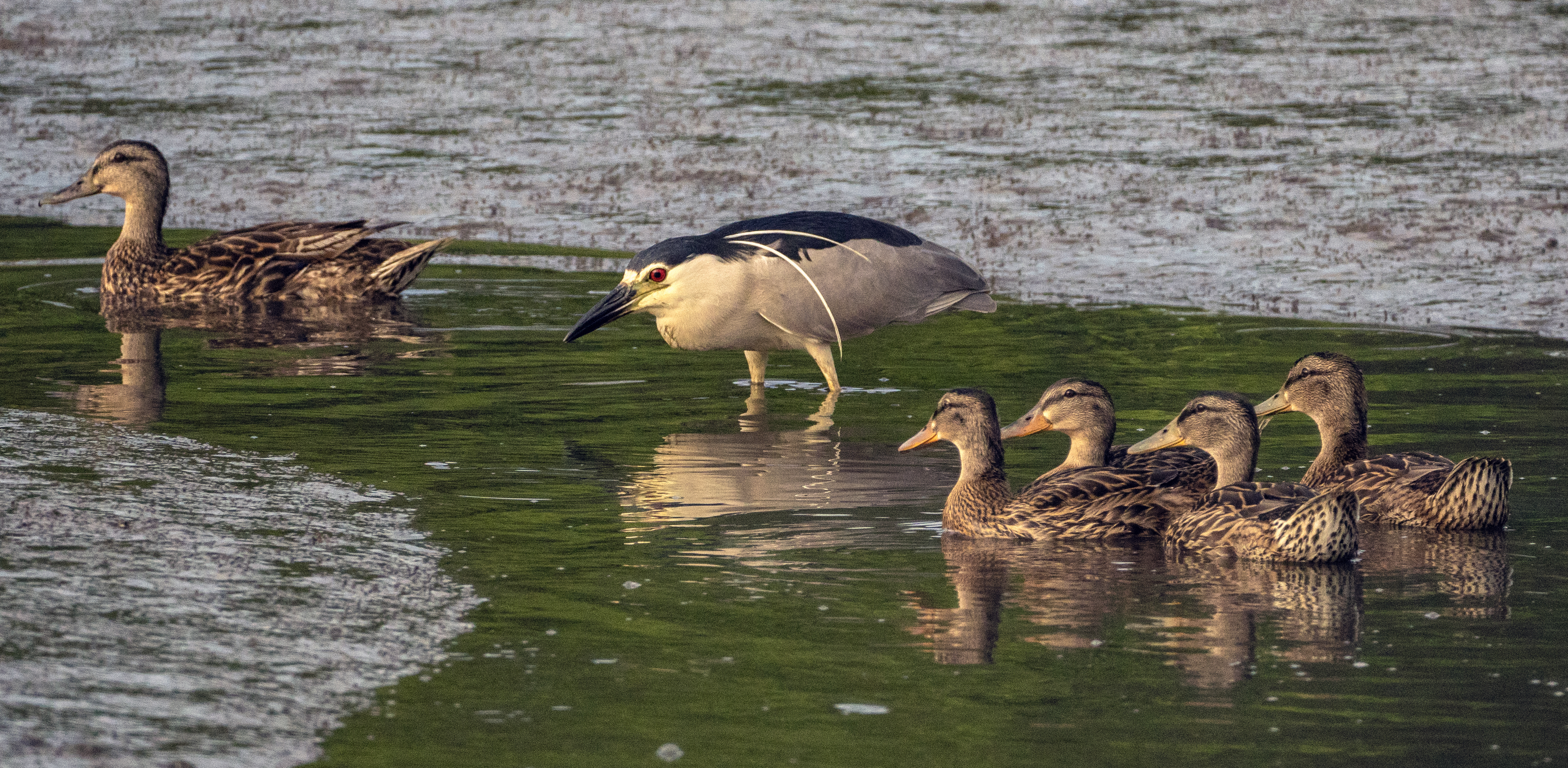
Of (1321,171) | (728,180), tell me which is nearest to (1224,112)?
(1321,171)

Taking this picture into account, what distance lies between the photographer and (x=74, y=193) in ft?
54.9

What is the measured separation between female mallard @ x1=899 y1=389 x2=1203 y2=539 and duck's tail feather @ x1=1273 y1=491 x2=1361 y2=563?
2.30ft

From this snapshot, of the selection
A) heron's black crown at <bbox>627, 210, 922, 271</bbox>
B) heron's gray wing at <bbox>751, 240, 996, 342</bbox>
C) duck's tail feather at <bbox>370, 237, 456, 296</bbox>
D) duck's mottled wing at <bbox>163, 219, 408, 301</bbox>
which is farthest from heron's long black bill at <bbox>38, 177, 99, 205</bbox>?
heron's gray wing at <bbox>751, 240, 996, 342</bbox>

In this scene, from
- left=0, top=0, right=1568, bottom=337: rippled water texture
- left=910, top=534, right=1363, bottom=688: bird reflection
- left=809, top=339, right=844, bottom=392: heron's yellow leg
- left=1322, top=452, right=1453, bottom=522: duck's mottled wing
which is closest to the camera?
left=910, top=534, right=1363, bottom=688: bird reflection

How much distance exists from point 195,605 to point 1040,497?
3451 millimetres

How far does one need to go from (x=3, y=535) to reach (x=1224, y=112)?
15.1 meters

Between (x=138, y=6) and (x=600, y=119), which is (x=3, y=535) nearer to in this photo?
(x=600, y=119)

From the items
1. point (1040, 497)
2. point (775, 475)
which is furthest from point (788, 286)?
point (1040, 497)

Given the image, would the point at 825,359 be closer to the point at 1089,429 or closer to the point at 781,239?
the point at 781,239

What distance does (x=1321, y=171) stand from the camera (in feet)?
58.9

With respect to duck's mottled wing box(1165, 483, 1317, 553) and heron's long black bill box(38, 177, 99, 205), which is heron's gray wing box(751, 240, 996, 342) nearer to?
duck's mottled wing box(1165, 483, 1317, 553)

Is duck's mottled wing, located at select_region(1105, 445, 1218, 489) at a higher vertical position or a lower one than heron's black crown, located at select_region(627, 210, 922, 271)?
lower

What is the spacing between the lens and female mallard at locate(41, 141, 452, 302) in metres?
15.4

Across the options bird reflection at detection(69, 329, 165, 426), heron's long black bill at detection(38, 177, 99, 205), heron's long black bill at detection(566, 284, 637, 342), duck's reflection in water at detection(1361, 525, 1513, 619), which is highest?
heron's long black bill at detection(38, 177, 99, 205)
